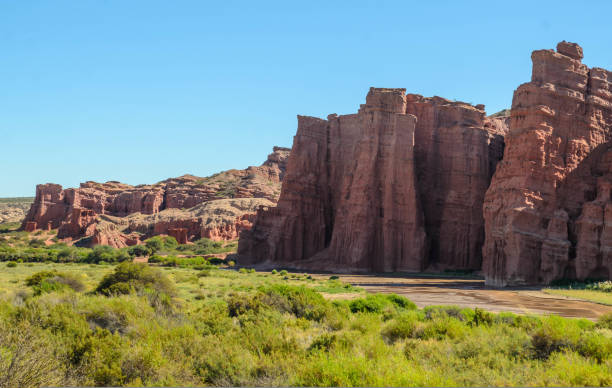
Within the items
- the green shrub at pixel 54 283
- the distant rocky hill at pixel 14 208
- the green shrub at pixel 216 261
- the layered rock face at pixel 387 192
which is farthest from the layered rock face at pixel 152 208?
Answer: the green shrub at pixel 54 283

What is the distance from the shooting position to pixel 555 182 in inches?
1513

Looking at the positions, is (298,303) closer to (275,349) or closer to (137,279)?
(275,349)

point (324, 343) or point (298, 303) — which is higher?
point (298, 303)

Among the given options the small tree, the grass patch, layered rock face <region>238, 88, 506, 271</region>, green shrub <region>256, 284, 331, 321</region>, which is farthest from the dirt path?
the small tree

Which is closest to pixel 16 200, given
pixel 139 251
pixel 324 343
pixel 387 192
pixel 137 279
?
pixel 139 251

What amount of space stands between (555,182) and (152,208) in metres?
80.0

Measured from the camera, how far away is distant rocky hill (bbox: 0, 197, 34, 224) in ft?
429

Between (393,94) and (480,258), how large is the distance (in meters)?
20.3

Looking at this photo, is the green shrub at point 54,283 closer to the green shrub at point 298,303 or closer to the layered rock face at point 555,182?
the green shrub at point 298,303

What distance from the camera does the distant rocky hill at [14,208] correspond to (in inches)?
5153

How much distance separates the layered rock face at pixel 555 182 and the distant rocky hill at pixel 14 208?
390 ft

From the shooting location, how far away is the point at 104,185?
11944cm

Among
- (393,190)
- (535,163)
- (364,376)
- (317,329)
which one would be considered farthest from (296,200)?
(364,376)

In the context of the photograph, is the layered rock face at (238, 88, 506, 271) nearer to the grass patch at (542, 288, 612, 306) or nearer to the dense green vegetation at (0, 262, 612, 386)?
the grass patch at (542, 288, 612, 306)
